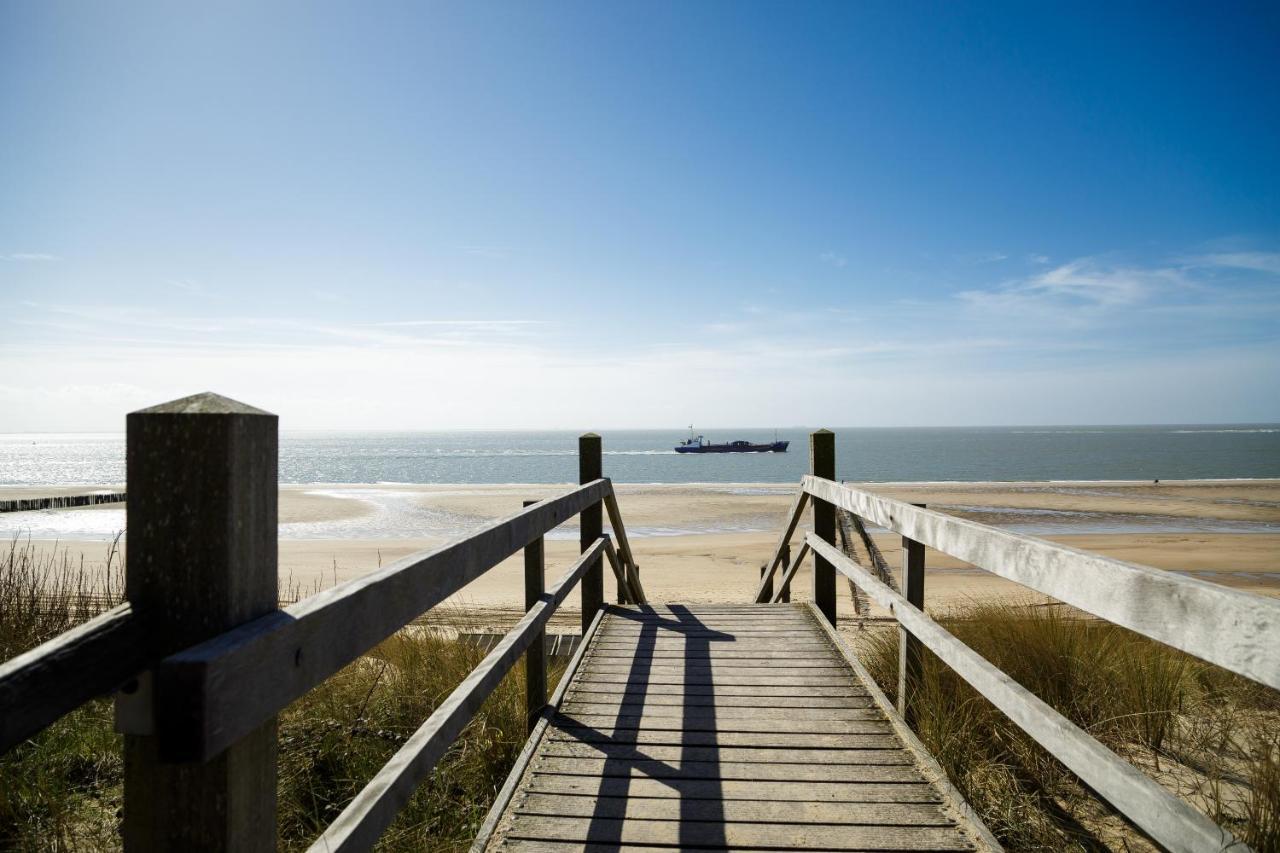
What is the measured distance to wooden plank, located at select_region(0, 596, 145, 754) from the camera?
33.8 inches

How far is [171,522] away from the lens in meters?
1.08

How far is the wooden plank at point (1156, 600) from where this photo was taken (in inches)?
45.7

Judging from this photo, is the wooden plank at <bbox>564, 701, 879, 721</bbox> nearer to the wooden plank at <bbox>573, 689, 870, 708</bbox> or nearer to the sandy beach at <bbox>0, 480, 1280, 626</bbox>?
the wooden plank at <bbox>573, 689, 870, 708</bbox>

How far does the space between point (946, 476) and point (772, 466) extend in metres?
18.3

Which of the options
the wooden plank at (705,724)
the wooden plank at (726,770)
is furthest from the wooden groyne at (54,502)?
the wooden plank at (726,770)

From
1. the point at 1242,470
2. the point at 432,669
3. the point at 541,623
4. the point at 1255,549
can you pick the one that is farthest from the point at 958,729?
the point at 1242,470

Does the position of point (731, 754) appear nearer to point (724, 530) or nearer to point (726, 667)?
point (726, 667)

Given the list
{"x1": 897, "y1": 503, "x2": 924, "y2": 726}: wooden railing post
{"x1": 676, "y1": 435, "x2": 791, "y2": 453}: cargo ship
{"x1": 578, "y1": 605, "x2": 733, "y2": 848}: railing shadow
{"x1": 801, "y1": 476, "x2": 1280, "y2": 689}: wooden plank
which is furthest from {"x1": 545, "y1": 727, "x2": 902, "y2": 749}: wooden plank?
{"x1": 676, "y1": 435, "x2": 791, "y2": 453}: cargo ship

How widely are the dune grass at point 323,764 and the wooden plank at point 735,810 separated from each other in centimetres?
42

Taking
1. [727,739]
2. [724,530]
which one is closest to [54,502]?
[724,530]

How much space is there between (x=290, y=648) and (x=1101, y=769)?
173cm

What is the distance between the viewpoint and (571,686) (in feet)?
13.0

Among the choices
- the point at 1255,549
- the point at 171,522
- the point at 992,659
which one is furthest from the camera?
the point at 1255,549

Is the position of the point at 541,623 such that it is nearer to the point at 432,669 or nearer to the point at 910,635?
the point at 432,669
